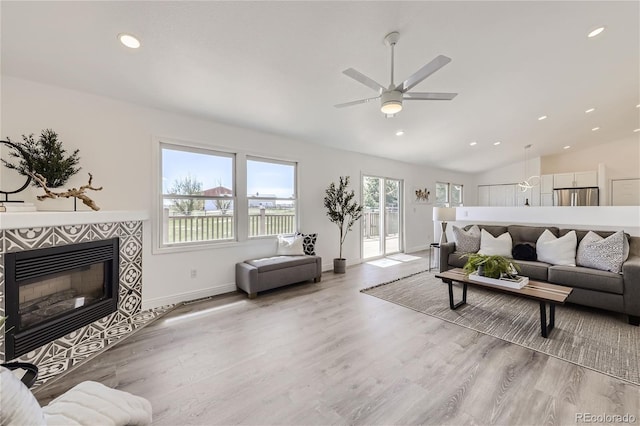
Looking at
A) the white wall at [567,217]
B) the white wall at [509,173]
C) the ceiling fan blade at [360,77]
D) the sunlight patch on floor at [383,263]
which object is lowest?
the sunlight patch on floor at [383,263]

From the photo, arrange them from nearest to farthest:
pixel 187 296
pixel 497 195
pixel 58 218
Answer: pixel 58 218 < pixel 187 296 < pixel 497 195

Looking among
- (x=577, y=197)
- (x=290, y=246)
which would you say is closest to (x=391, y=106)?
(x=290, y=246)

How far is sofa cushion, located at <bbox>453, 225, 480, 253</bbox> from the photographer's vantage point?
14.4ft

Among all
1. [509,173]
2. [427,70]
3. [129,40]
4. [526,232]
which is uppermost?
[129,40]

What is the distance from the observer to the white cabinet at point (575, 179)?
738 centimetres

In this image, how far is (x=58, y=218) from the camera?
2242mm

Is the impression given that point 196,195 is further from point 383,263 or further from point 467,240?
point 467,240

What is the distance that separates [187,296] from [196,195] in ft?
4.66

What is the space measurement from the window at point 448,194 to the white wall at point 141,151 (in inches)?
202

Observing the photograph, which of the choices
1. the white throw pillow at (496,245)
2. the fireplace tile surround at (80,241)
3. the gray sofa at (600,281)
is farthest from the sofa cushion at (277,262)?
the gray sofa at (600,281)

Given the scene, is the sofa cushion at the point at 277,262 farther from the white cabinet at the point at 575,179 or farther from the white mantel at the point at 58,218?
the white cabinet at the point at 575,179

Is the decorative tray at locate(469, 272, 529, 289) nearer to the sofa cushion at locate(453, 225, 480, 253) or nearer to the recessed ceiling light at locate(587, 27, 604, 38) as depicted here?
the sofa cushion at locate(453, 225, 480, 253)

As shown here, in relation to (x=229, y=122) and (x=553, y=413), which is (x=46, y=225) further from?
(x=553, y=413)

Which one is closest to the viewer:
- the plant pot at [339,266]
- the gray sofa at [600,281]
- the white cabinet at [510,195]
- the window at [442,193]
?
the gray sofa at [600,281]
